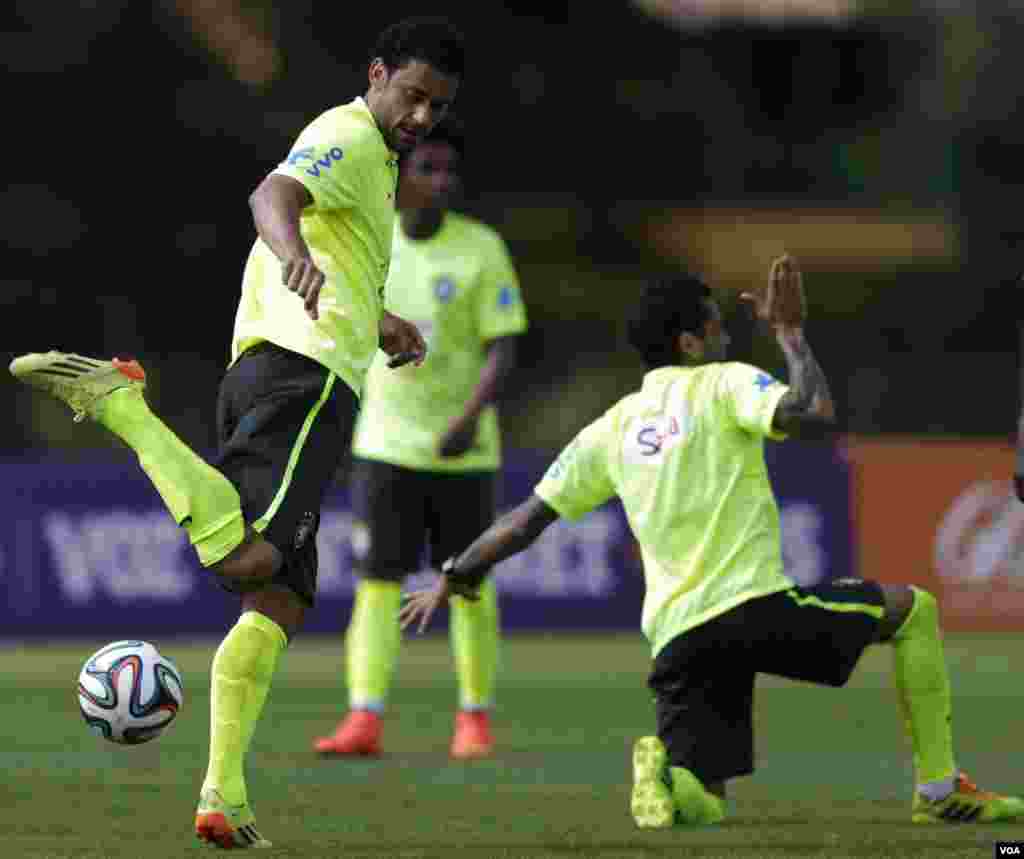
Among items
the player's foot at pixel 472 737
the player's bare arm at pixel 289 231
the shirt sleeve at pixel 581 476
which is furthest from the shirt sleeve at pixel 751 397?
the player's foot at pixel 472 737

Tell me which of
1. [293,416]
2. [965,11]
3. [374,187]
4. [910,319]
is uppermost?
[965,11]

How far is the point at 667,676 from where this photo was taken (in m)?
7.69

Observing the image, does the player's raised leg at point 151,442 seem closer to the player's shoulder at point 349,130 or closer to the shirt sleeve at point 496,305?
the player's shoulder at point 349,130

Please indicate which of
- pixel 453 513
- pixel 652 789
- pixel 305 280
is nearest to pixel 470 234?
pixel 453 513

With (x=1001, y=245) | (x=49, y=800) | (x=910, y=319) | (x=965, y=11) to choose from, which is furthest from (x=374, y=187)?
(x=965, y=11)

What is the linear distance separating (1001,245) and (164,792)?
20180 millimetres

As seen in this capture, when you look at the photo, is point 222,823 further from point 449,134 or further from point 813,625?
point 449,134

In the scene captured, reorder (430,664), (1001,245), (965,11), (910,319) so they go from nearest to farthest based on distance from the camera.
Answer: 1. (430,664)
2. (910,319)
3. (1001,245)
4. (965,11)

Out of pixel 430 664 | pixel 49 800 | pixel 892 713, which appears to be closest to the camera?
pixel 49 800

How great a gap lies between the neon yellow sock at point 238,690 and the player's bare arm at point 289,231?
97 centimetres

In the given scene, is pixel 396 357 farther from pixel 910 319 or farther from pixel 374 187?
pixel 910 319

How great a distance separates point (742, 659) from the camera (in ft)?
24.9

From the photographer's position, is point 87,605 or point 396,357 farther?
point 87,605

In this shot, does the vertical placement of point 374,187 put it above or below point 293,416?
above
